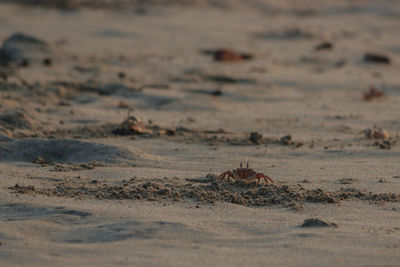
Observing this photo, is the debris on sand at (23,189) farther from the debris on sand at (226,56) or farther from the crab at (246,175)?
the debris on sand at (226,56)

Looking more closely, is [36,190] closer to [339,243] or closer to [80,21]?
[339,243]

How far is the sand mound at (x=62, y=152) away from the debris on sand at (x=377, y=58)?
6203 mm

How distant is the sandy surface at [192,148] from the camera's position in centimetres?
296

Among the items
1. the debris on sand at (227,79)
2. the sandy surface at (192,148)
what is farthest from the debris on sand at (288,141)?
the debris on sand at (227,79)

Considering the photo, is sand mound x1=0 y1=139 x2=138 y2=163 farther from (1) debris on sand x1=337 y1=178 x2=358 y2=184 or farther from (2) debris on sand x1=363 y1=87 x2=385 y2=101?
(2) debris on sand x1=363 y1=87 x2=385 y2=101

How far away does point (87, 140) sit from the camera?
16.2 feet

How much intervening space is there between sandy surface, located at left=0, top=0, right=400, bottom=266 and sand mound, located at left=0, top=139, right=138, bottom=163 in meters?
0.01

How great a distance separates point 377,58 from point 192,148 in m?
5.62

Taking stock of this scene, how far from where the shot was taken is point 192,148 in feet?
16.5

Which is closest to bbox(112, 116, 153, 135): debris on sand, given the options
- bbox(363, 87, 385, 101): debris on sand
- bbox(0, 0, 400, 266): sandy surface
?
bbox(0, 0, 400, 266): sandy surface

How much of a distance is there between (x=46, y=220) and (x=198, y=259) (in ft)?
2.87

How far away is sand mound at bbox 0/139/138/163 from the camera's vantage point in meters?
4.50

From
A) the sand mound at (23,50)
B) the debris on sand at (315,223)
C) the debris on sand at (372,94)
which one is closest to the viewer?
the debris on sand at (315,223)

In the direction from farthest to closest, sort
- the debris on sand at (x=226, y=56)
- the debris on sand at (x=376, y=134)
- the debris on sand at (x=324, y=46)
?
the debris on sand at (x=324, y=46)
the debris on sand at (x=226, y=56)
the debris on sand at (x=376, y=134)
